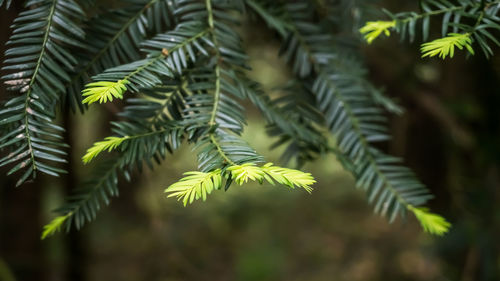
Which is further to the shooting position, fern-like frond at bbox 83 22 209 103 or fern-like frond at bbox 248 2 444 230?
fern-like frond at bbox 248 2 444 230

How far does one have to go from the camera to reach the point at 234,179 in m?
0.54

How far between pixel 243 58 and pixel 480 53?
3.99ft

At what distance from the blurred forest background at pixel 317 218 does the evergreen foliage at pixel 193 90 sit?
0.18 m

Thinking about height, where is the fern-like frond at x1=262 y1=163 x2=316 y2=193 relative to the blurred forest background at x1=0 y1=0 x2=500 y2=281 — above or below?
above

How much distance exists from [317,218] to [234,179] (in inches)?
150

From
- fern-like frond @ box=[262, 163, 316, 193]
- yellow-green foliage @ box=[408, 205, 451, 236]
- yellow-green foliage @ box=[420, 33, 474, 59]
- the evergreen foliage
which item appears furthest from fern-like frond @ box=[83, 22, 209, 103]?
yellow-green foliage @ box=[408, 205, 451, 236]

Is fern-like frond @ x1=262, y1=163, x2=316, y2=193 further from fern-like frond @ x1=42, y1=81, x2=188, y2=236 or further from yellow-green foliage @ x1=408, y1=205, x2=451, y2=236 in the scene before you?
yellow-green foliage @ x1=408, y1=205, x2=451, y2=236

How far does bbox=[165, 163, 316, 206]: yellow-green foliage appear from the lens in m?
0.53

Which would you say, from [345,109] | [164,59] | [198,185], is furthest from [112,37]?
[345,109]

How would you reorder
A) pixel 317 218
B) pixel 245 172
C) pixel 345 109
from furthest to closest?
pixel 317 218 → pixel 345 109 → pixel 245 172

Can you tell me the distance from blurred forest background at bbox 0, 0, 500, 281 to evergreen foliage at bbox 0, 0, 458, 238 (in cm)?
18

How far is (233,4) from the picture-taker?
2.68ft

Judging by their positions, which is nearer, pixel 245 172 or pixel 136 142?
pixel 245 172

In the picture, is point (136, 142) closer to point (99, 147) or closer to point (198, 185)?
point (99, 147)
